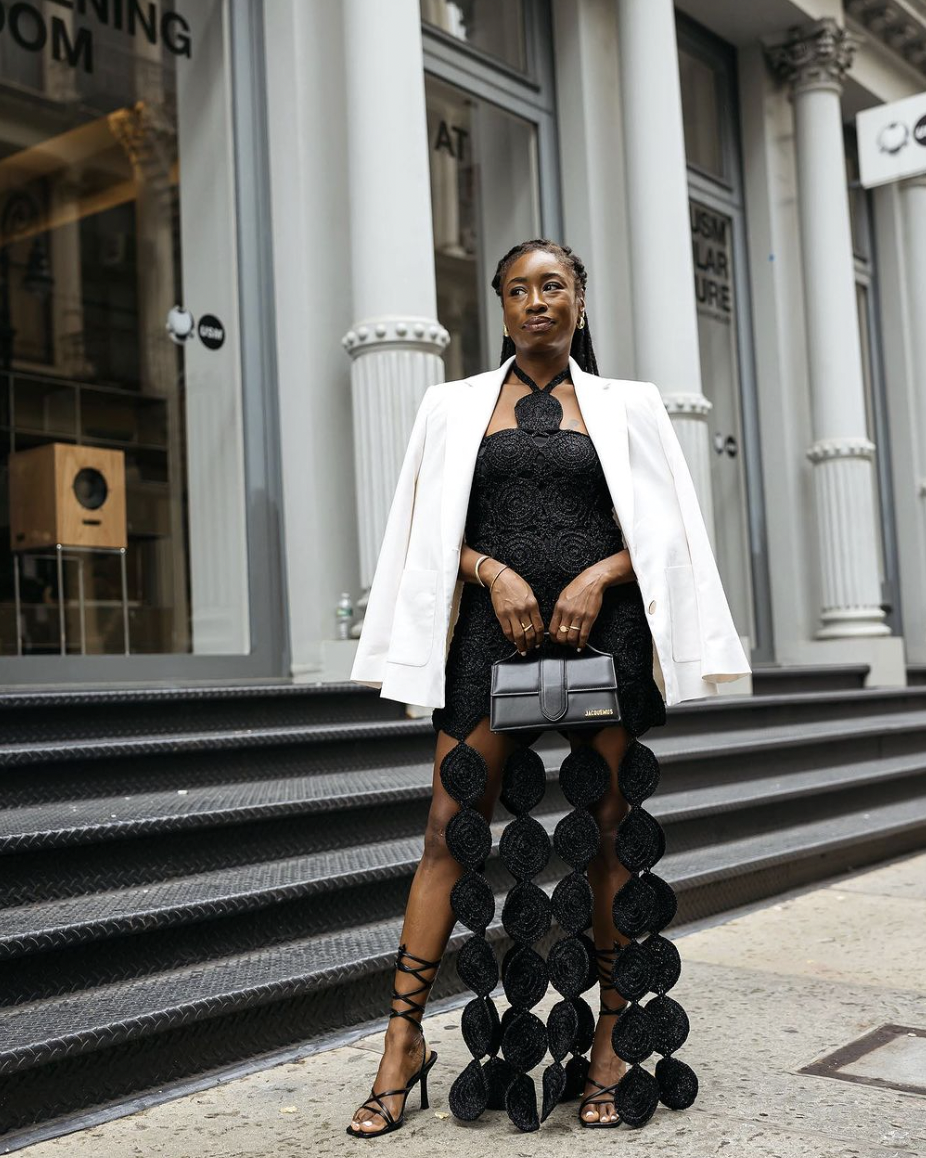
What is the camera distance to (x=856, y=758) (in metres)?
7.47

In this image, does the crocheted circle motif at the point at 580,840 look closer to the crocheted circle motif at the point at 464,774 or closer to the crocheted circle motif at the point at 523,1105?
the crocheted circle motif at the point at 464,774

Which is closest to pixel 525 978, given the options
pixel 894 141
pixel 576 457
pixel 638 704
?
pixel 638 704

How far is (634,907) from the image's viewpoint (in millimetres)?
2799

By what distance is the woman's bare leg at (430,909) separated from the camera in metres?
2.74

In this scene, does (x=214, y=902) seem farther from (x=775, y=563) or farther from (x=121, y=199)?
(x=775, y=563)

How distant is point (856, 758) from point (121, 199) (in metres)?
5.06

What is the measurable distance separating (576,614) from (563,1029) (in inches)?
34.8

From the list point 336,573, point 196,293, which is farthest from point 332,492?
point 196,293

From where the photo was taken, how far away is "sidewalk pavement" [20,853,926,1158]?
8.59 ft

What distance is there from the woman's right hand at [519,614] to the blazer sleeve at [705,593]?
0.38 meters

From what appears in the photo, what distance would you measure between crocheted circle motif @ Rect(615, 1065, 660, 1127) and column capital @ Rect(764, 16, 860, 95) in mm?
9180

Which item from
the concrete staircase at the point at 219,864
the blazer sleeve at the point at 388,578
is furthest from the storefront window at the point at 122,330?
the blazer sleeve at the point at 388,578

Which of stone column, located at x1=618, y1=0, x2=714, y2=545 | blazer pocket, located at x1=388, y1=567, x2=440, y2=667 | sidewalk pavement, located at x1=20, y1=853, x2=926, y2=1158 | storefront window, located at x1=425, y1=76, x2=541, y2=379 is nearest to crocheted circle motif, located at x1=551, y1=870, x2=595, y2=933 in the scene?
sidewalk pavement, located at x1=20, y1=853, x2=926, y2=1158

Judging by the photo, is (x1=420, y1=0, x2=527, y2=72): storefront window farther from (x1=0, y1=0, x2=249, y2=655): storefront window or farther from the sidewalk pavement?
the sidewalk pavement
